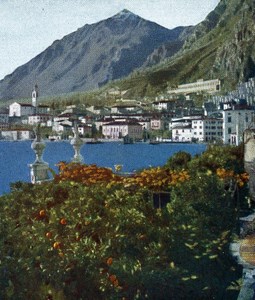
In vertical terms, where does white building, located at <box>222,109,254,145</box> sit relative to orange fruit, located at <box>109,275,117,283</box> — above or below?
above

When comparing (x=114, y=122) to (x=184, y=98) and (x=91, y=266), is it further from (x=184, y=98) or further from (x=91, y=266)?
(x=91, y=266)

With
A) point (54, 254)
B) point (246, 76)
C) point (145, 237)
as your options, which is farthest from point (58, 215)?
point (246, 76)

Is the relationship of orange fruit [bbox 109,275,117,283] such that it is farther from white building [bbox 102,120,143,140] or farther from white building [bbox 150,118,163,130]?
white building [bbox 150,118,163,130]

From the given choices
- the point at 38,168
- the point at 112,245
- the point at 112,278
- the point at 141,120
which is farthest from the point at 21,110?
the point at 112,278

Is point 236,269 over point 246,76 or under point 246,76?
under

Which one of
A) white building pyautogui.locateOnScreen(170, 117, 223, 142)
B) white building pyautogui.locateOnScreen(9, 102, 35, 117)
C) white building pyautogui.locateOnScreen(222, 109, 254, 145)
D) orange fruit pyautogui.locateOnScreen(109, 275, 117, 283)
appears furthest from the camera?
white building pyautogui.locateOnScreen(9, 102, 35, 117)

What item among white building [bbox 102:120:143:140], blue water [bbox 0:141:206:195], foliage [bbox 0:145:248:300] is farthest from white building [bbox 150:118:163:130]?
foliage [bbox 0:145:248:300]
